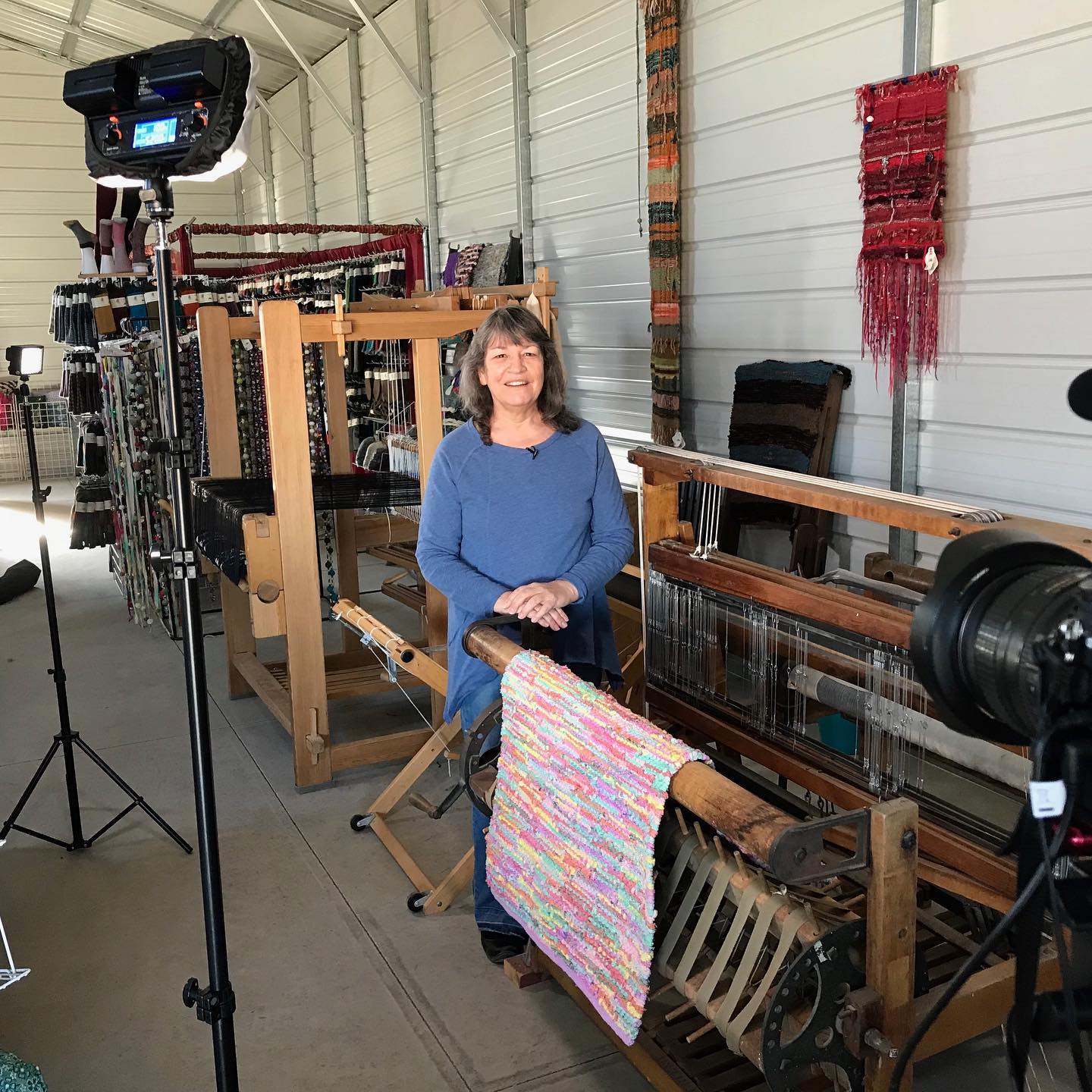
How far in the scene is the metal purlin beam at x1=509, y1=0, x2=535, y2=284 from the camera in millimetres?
5785

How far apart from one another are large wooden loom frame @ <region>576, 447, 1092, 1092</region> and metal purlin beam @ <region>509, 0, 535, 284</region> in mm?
3786

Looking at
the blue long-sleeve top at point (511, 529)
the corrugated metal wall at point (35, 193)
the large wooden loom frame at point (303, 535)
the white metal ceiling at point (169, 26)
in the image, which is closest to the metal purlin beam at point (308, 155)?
the white metal ceiling at point (169, 26)

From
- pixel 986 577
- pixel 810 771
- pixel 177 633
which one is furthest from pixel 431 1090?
pixel 177 633

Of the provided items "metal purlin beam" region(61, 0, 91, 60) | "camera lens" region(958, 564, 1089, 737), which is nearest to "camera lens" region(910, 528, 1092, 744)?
"camera lens" region(958, 564, 1089, 737)

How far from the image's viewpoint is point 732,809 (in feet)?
4.56

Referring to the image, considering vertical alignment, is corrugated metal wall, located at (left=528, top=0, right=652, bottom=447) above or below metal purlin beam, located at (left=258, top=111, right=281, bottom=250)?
below

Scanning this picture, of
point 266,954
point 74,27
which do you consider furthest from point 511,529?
point 74,27

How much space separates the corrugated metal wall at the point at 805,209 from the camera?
3.05 meters

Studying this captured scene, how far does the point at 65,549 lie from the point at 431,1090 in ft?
20.7

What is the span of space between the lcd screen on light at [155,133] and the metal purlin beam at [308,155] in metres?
8.74

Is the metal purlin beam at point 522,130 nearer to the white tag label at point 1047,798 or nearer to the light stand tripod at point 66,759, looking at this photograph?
the light stand tripod at point 66,759

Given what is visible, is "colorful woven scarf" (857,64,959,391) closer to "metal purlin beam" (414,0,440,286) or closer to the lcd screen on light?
the lcd screen on light

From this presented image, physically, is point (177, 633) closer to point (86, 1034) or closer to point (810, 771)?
point (86, 1034)

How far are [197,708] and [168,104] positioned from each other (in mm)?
822
